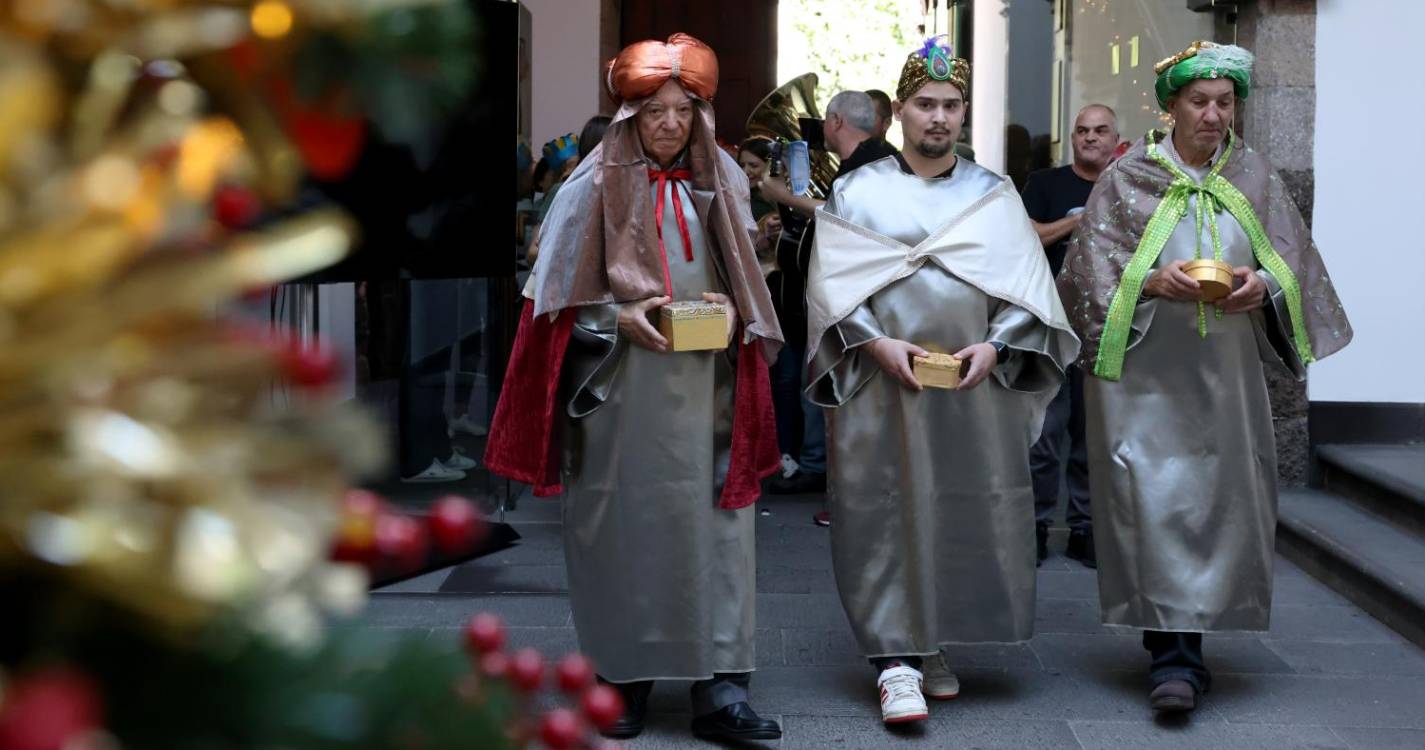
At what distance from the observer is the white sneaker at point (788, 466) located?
8422 millimetres

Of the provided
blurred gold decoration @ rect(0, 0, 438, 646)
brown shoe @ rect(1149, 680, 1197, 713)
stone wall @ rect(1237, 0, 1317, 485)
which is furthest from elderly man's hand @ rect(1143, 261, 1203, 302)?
blurred gold decoration @ rect(0, 0, 438, 646)

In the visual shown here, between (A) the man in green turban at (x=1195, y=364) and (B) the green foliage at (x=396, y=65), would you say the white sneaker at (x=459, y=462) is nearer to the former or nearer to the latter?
(A) the man in green turban at (x=1195, y=364)

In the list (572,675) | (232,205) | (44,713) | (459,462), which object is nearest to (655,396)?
(572,675)

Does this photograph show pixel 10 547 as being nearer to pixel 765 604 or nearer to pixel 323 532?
pixel 323 532

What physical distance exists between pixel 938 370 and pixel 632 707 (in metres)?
1.17

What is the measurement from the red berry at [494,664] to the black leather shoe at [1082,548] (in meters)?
6.02

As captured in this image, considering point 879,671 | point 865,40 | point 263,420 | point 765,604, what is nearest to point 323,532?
point 263,420

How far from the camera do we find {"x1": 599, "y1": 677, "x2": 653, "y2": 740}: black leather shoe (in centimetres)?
422

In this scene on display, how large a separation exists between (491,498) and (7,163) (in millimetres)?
7351

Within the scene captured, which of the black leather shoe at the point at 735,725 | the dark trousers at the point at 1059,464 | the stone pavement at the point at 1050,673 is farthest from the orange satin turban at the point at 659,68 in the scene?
the dark trousers at the point at 1059,464

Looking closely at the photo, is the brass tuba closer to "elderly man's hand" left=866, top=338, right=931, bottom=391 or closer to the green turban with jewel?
the green turban with jewel

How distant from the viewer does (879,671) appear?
4.67 meters

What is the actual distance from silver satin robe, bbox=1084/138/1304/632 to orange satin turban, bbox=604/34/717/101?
4.59ft

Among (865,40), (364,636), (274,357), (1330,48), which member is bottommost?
(364,636)
